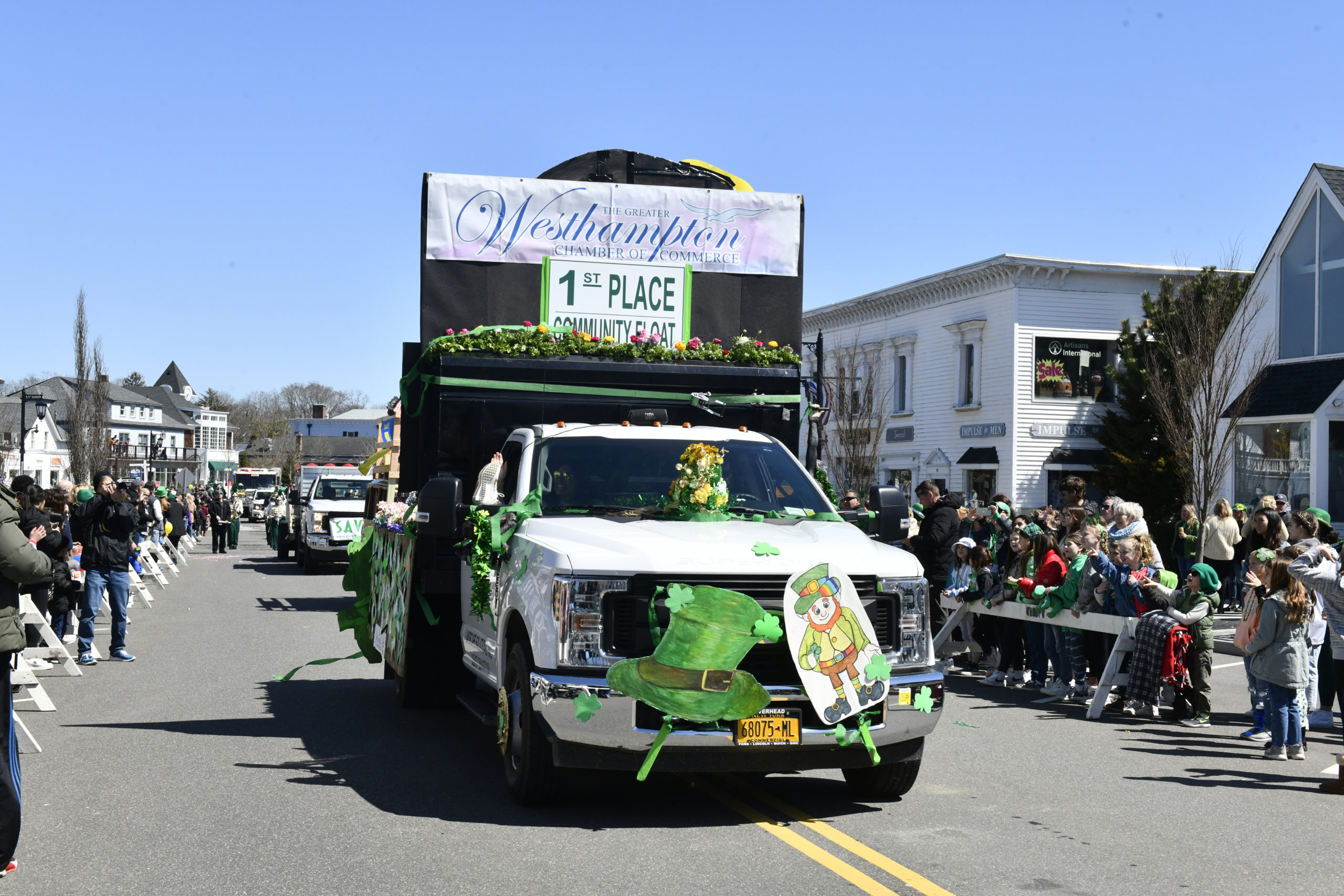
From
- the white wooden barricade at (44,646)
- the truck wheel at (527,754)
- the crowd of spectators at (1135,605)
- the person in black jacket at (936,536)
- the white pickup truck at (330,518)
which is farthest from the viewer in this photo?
the white pickup truck at (330,518)

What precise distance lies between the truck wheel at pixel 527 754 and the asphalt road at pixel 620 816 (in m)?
0.12

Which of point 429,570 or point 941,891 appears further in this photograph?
point 429,570

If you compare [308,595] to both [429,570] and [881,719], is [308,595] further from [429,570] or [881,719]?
[881,719]

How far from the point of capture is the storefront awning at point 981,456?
40.4 metres

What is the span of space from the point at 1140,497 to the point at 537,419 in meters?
30.7

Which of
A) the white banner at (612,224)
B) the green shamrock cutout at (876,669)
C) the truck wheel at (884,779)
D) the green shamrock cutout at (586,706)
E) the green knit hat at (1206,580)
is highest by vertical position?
the white banner at (612,224)

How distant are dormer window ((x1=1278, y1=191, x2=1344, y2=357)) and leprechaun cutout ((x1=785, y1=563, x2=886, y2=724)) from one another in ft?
71.3

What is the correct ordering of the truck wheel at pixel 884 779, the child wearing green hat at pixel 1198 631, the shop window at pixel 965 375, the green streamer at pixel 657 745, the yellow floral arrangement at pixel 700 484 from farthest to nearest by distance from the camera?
the shop window at pixel 965 375
the child wearing green hat at pixel 1198 631
the yellow floral arrangement at pixel 700 484
the truck wheel at pixel 884 779
the green streamer at pixel 657 745

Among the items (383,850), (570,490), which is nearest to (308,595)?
(570,490)

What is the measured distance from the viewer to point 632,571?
21.8 ft

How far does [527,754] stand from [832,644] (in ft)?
5.48

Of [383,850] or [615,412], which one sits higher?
[615,412]

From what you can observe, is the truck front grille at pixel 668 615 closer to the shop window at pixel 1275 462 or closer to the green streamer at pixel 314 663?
the green streamer at pixel 314 663

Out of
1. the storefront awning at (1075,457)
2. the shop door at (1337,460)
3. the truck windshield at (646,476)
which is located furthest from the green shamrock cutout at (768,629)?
the storefront awning at (1075,457)
